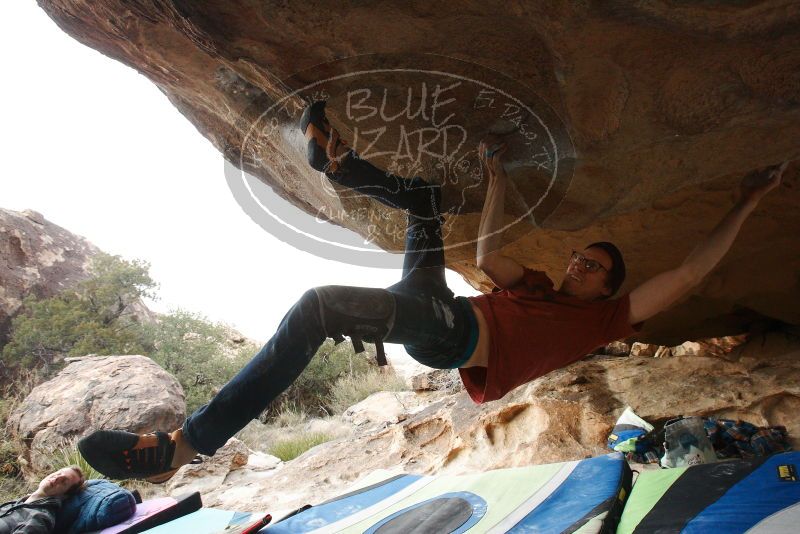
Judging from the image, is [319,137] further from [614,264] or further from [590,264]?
[614,264]

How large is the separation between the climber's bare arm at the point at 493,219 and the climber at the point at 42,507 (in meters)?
4.07

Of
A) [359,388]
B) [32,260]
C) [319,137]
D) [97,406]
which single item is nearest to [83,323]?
[32,260]

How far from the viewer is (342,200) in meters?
3.14

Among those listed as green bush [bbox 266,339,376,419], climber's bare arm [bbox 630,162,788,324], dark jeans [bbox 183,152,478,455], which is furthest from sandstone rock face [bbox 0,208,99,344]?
climber's bare arm [bbox 630,162,788,324]

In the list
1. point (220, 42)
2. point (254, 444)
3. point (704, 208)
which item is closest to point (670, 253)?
point (704, 208)

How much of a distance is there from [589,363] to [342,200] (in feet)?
9.63

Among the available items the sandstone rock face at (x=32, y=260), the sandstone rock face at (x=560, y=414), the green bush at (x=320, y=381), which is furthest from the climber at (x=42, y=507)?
the sandstone rock face at (x=32, y=260)

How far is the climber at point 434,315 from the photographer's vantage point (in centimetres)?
194

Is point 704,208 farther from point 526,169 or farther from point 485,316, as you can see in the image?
point 485,316

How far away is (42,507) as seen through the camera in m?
4.00

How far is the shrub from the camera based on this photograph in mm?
11617

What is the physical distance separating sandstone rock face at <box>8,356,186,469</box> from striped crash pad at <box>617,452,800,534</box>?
20.2 ft

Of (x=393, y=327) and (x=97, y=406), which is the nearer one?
(x=393, y=327)

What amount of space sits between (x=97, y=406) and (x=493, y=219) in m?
7.05
